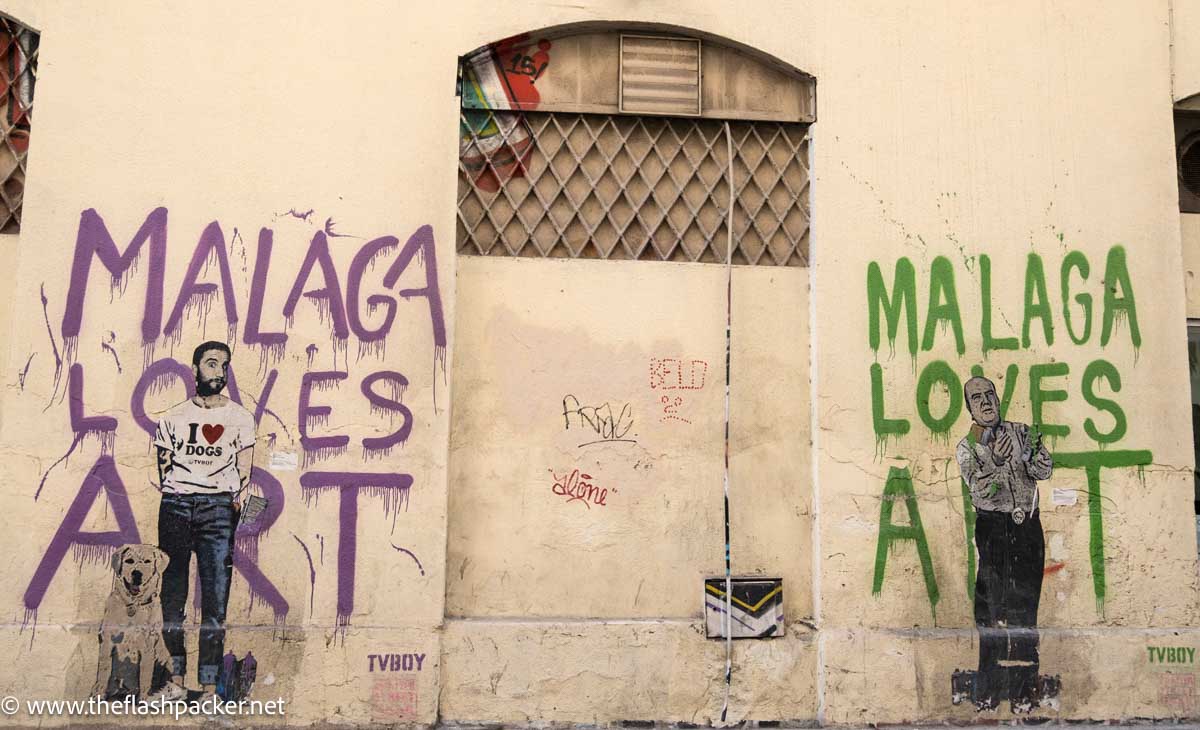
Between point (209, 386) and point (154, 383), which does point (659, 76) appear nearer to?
point (209, 386)

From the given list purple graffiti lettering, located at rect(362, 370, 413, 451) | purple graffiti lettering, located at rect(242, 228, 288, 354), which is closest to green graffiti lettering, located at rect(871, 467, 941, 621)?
purple graffiti lettering, located at rect(362, 370, 413, 451)

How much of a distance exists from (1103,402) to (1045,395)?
0.38 m

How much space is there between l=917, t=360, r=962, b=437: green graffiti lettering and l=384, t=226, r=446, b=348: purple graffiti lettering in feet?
9.82

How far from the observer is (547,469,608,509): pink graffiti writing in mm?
5520

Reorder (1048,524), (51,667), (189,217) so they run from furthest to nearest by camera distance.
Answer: (1048,524) < (189,217) < (51,667)

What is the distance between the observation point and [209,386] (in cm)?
525

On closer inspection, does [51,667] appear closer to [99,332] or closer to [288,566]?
[288,566]

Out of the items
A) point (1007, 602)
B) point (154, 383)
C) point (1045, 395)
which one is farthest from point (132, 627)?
point (1045, 395)

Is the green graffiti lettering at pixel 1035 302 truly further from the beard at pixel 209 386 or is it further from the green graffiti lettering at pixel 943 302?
the beard at pixel 209 386

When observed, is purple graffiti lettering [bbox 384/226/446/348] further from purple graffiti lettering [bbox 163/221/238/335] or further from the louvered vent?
the louvered vent

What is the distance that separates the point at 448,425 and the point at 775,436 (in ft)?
6.70

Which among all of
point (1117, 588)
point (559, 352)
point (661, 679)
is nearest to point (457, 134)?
point (559, 352)

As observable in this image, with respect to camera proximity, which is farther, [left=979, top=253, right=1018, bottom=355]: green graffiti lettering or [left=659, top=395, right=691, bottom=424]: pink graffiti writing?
[left=979, top=253, right=1018, bottom=355]: green graffiti lettering

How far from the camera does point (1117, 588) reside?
18.5 ft
